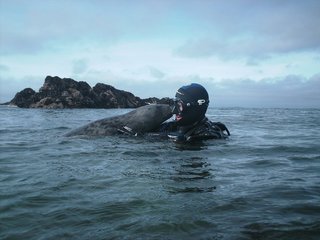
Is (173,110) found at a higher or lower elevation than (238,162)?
higher

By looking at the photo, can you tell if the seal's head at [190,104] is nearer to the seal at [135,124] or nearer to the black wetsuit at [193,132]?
the black wetsuit at [193,132]

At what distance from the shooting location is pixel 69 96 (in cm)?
5575

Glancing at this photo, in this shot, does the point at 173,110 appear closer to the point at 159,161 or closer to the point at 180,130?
the point at 180,130

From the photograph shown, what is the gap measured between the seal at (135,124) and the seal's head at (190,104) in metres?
0.94

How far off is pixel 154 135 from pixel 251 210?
21.7 ft

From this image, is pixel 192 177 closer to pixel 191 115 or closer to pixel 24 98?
pixel 191 115

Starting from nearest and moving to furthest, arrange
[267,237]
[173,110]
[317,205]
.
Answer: [267,237] < [317,205] < [173,110]

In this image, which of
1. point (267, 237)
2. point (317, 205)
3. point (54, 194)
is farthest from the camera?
point (54, 194)

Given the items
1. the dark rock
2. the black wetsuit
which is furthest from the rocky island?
the black wetsuit

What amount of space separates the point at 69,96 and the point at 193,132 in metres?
47.5

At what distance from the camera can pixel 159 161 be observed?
7.33 meters

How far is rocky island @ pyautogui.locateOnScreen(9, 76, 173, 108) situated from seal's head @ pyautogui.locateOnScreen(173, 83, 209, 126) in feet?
137

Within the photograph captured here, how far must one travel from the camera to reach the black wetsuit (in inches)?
401

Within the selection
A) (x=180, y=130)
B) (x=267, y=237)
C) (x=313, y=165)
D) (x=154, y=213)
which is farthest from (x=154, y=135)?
(x=267, y=237)
